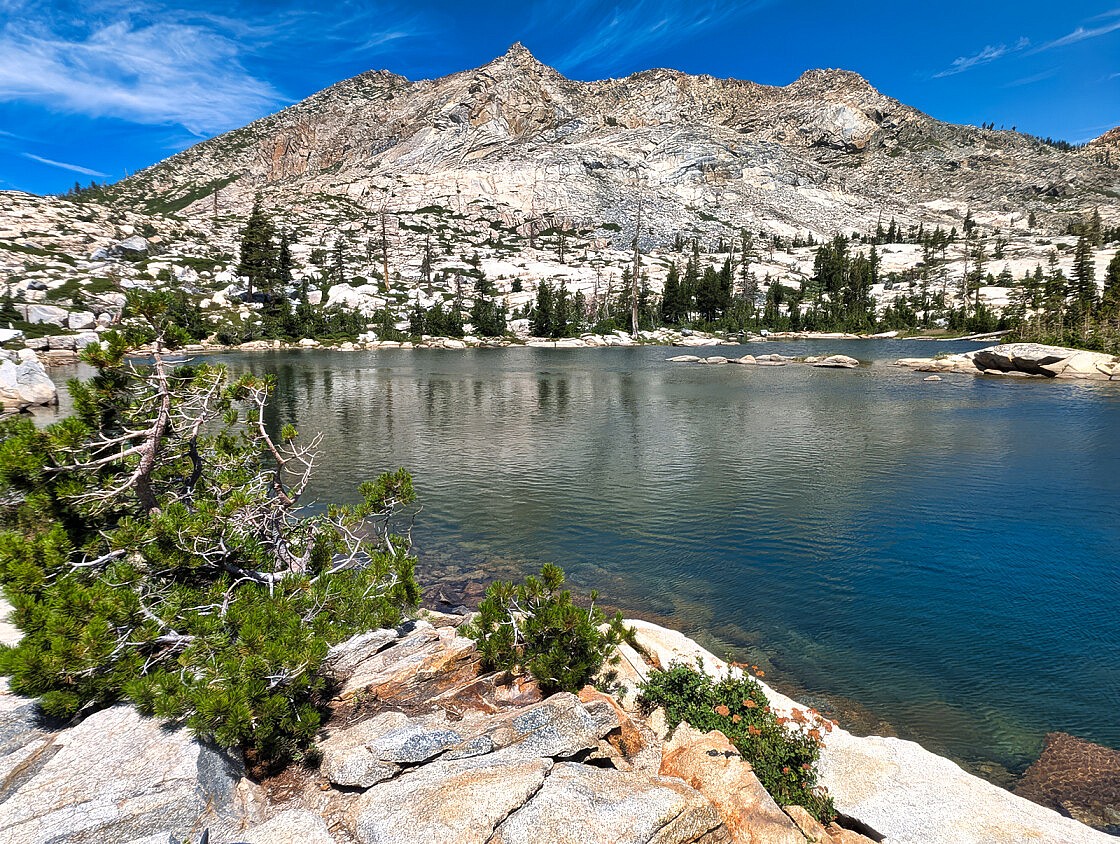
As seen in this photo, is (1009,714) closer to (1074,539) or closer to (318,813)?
(1074,539)

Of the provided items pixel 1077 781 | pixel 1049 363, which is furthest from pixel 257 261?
pixel 1077 781

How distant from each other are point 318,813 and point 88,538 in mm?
5443

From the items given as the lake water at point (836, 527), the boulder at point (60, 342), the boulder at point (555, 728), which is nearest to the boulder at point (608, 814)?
the boulder at point (555, 728)

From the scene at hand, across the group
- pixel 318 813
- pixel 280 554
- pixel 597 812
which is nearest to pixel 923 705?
pixel 597 812

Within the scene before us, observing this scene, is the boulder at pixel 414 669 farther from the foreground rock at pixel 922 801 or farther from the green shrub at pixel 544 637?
the foreground rock at pixel 922 801

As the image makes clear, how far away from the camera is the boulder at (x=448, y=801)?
4969mm

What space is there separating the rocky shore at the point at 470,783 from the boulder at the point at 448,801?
0.7 inches

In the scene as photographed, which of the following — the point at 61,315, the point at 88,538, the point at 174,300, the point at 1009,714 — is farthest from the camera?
the point at 61,315

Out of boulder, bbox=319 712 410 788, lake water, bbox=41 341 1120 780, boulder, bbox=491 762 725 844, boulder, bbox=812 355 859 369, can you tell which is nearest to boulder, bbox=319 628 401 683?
boulder, bbox=319 712 410 788

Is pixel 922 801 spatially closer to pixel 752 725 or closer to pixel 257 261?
pixel 752 725

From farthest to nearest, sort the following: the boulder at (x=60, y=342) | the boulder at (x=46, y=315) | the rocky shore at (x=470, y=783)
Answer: the boulder at (x=46, y=315) < the boulder at (x=60, y=342) < the rocky shore at (x=470, y=783)

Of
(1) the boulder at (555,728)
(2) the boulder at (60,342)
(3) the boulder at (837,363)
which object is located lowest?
(1) the boulder at (555,728)

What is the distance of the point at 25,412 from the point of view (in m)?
36.9

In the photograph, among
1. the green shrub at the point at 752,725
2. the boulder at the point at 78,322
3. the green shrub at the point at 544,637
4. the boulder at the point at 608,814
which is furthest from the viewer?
the boulder at the point at 78,322
